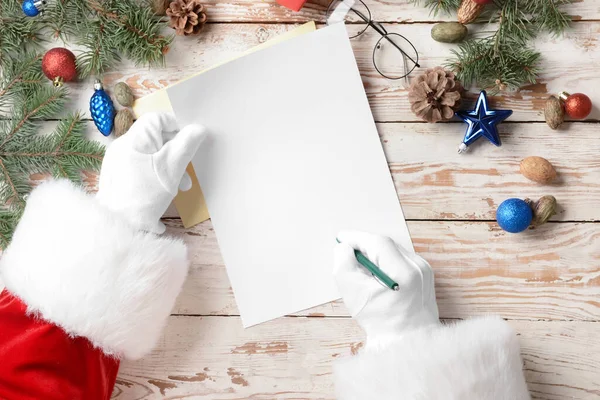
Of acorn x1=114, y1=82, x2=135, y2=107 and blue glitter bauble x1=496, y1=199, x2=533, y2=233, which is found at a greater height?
acorn x1=114, y1=82, x2=135, y2=107

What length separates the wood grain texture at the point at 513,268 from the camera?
90 centimetres

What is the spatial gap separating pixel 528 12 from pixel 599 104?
19cm

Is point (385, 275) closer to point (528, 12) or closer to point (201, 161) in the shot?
point (201, 161)

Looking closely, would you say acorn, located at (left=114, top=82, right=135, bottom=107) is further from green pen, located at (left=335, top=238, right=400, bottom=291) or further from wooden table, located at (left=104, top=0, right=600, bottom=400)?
green pen, located at (left=335, top=238, right=400, bottom=291)

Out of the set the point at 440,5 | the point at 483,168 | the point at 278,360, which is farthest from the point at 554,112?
the point at 278,360

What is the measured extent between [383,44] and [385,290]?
39 cm

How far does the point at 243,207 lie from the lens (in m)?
0.91

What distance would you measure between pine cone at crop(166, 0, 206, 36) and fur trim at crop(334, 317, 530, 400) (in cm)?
57

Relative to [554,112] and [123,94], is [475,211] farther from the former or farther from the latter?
[123,94]

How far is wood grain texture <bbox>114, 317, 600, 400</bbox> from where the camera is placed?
900 mm

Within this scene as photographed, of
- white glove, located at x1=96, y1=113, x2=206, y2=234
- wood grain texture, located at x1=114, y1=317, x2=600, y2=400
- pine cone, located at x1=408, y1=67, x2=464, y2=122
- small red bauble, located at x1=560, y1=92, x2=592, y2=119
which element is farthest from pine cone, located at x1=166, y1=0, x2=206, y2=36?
small red bauble, located at x1=560, y1=92, x2=592, y2=119

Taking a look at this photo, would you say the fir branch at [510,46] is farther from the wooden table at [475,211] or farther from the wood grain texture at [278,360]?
the wood grain texture at [278,360]

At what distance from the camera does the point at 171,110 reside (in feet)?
2.98

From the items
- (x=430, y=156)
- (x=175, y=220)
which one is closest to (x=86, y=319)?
(x=175, y=220)
